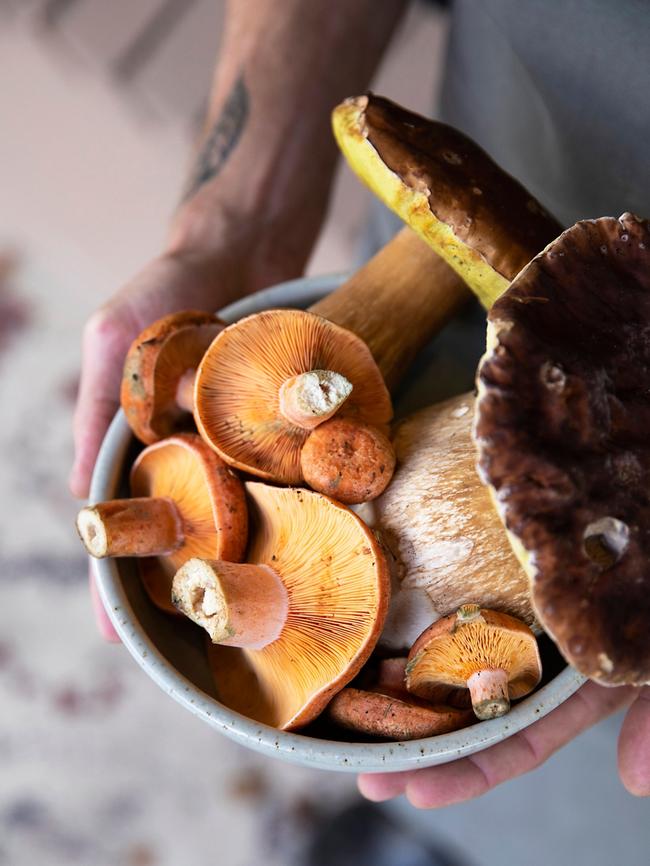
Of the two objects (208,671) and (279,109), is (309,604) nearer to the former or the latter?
(208,671)

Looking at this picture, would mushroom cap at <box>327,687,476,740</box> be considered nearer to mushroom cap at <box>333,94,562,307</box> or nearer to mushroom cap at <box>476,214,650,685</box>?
mushroom cap at <box>476,214,650,685</box>

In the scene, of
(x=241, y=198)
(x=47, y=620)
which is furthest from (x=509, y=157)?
(x=47, y=620)

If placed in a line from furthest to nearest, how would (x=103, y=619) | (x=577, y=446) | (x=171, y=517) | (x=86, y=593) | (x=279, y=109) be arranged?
1. (x=86, y=593)
2. (x=279, y=109)
3. (x=103, y=619)
4. (x=171, y=517)
5. (x=577, y=446)

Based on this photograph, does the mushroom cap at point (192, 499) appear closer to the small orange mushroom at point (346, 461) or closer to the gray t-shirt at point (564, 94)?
the small orange mushroom at point (346, 461)

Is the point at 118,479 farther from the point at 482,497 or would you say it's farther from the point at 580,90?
the point at 580,90

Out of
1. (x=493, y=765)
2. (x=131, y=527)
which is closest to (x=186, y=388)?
(x=131, y=527)

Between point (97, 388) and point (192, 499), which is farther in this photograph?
point (97, 388)

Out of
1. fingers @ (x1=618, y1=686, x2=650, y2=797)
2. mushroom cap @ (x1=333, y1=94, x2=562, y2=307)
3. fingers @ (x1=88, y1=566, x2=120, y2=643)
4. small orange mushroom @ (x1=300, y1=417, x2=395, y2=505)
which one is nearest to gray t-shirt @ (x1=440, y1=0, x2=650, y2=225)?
mushroom cap @ (x1=333, y1=94, x2=562, y2=307)
